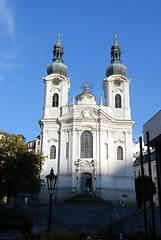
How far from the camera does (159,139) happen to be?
719 inches

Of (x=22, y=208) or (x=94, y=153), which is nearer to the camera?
(x=22, y=208)

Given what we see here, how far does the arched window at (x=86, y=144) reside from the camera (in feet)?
143

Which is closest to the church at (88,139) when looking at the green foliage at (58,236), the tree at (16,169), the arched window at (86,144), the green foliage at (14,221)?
the arched window at (86,144)

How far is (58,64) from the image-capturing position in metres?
50.5

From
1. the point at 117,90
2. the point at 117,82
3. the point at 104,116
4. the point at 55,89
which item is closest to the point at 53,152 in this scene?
the point at 104,116

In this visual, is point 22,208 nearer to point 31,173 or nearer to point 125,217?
point 31,173

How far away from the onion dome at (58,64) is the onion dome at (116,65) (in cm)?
769

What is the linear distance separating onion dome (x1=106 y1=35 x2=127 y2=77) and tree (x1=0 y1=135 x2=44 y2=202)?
72.1ft

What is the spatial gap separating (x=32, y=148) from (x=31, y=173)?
41859 millimetres

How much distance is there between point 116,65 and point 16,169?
26464mm

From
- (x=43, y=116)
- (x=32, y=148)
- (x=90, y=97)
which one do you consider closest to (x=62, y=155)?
(x=43, y=116)

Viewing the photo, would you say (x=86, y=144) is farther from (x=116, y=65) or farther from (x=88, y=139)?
(x=116, y=65)

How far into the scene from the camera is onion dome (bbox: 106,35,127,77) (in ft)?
166

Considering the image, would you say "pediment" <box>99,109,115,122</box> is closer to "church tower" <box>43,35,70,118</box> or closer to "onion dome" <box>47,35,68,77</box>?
"church tower" <box>43,35,70,118</box>
